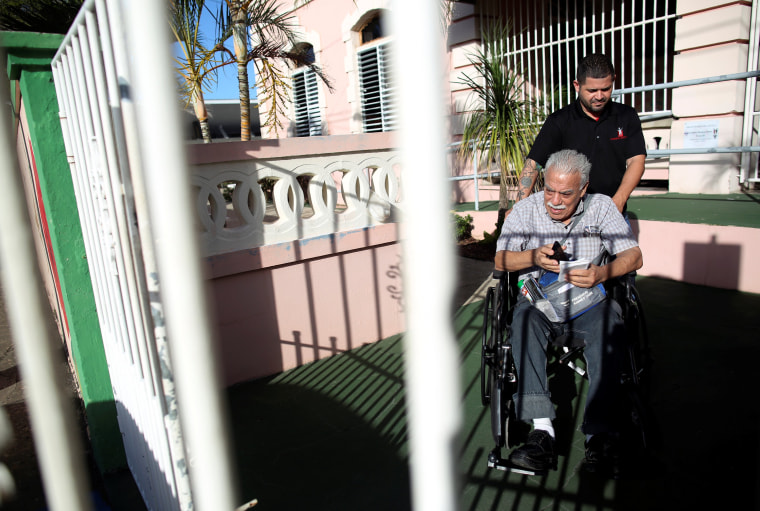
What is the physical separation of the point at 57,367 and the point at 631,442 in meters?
2.40

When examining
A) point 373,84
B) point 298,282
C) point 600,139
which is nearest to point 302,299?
point 298,282

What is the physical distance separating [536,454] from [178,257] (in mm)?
2048

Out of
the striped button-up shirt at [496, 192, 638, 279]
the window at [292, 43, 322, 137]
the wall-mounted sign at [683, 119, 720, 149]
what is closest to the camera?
the striped button-up shirt at [496, 192, 638, 279]

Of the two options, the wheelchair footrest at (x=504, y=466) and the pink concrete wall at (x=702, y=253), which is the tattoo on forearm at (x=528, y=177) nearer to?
the wheelchair footrest at (x=504, y=466)

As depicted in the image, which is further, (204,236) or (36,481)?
(204,236)

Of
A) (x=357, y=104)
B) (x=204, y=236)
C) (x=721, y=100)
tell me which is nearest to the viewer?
(x=204, y=236)

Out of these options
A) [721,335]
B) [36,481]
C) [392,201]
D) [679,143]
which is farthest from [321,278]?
[679,143]

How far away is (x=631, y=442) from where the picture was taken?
2301mm

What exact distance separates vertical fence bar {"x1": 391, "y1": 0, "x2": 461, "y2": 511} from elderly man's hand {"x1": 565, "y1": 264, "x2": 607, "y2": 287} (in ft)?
6.48

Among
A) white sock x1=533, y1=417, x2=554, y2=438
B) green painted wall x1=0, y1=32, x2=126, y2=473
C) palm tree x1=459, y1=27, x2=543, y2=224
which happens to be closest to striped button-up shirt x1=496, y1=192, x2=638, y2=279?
white sock x1=533, y1=417, x2=554, y2=438

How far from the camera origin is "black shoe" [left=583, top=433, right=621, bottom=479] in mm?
2129

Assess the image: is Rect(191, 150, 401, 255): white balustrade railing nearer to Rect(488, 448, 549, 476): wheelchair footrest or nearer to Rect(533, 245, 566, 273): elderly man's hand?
Rect(533, 245, 566, 273): elderly man's hand

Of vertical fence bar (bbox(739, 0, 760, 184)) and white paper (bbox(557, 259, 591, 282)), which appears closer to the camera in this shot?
white paper (bbox(557, 259, 591, 282))

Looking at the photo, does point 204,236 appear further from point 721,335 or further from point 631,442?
point 721,335
